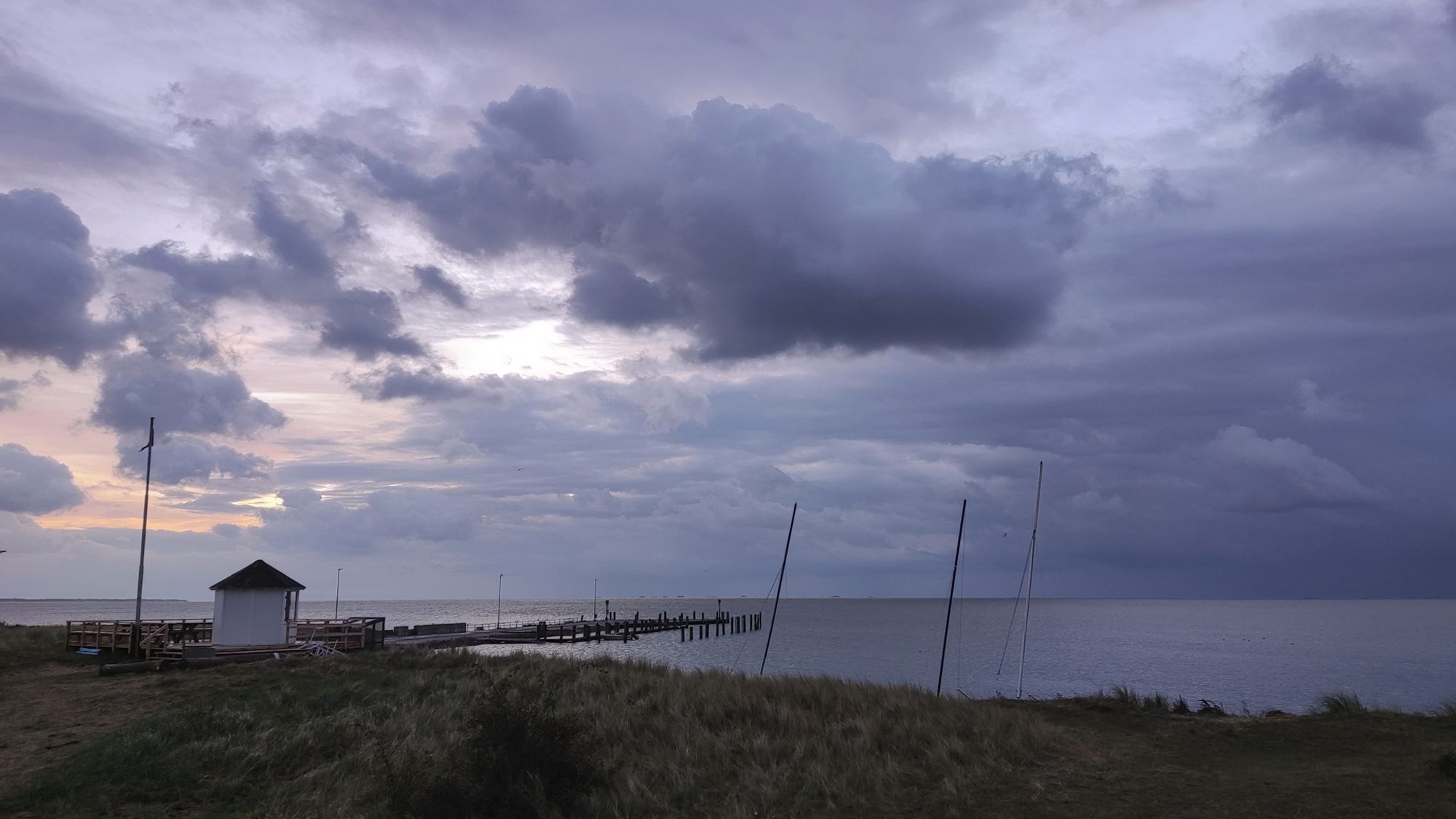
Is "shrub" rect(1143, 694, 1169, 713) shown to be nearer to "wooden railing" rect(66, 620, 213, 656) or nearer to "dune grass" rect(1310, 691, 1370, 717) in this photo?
"dune grass" rect(1310, 691, 1370, 717)

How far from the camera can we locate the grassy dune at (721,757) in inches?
562

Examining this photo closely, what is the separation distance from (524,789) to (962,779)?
6.99 m

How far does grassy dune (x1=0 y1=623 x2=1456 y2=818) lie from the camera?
14266 mm

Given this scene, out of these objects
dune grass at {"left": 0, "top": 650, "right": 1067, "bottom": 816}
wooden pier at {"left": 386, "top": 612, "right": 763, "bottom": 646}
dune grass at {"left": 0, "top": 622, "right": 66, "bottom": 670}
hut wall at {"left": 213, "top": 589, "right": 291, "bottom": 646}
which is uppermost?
dune grass at {"left": 0, "top": 650, "right": 1067, "bottom": 816}

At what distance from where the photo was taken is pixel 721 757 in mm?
17250

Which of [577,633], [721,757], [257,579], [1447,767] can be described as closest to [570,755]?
[721,757]

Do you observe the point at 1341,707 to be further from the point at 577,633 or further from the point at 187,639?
the point at 577,633

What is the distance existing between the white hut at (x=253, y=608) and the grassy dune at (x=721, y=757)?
38.1 ft

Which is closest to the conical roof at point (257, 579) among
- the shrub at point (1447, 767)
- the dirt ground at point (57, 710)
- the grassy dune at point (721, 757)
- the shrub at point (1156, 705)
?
the dirt ground at point (57, 710)

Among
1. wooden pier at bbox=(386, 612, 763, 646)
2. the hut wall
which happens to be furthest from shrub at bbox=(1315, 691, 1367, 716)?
wooden pier at bbox=(386, 612, 763, 646)

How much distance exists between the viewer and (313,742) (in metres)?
19.8

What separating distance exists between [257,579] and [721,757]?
82.1 feet

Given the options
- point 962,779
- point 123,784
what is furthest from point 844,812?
point 123,784

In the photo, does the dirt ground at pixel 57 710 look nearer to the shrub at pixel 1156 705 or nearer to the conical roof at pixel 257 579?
the conical roof at pixel 257 579
